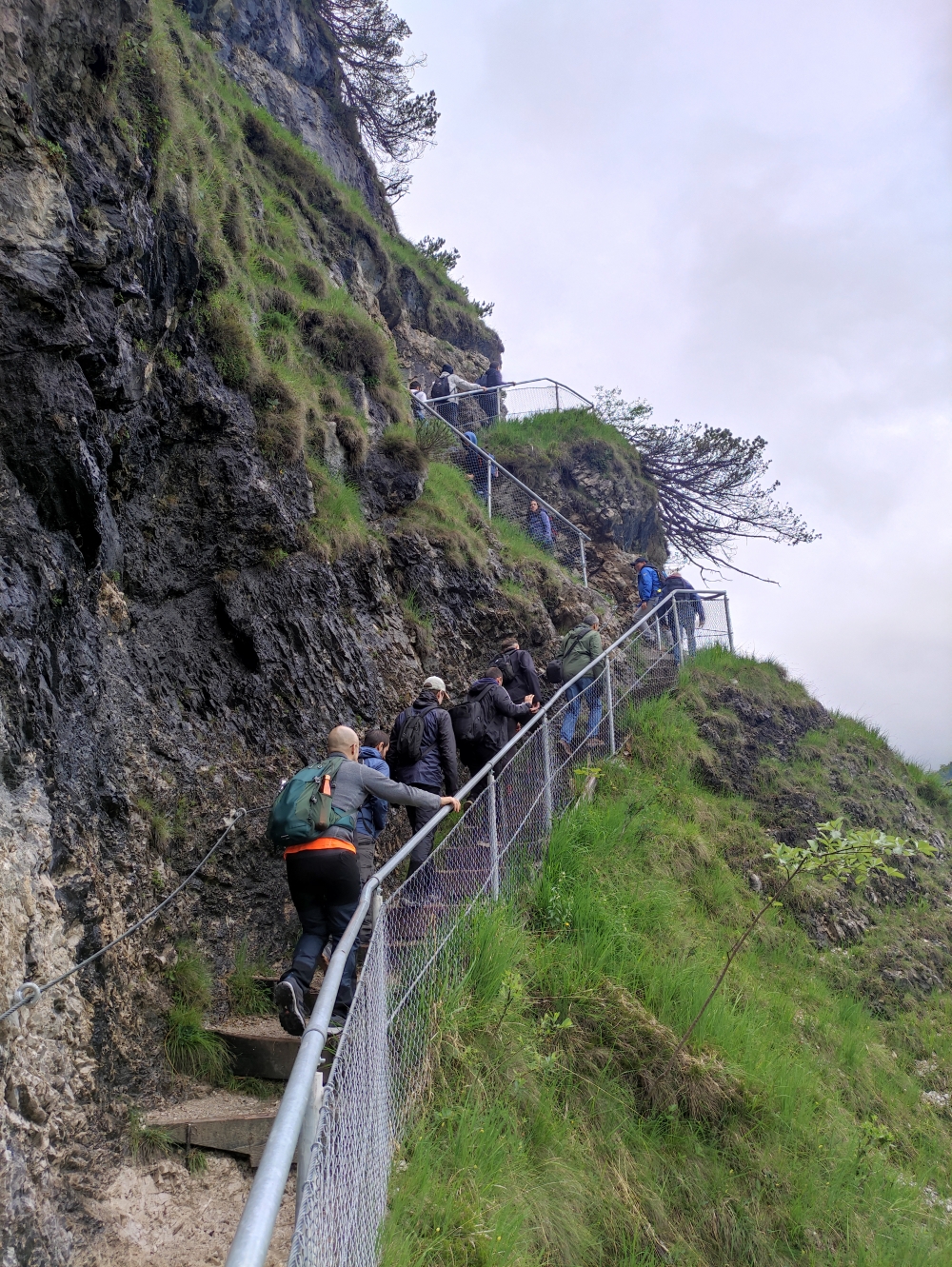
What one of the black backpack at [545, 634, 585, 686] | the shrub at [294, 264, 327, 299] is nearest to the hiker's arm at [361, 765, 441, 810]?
the black backpack at [545, 634, 585, 686]

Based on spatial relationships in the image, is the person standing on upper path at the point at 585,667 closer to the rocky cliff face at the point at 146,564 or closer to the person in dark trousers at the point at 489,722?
the rocky cliff face at the point at 146,564

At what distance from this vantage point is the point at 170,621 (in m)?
6.92

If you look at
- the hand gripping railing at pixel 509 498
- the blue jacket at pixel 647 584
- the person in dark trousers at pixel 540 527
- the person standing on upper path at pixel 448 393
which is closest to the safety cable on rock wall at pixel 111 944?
the hand gripping railing at pixel 509 498

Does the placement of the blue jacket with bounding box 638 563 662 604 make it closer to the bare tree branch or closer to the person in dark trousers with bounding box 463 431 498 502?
the person in dark trousers with bounding box 463 431 498 502

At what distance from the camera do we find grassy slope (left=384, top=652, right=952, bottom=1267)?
439cm

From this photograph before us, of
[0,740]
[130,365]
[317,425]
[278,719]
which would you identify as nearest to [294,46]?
[317,425]

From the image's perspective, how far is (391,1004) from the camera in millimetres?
4379

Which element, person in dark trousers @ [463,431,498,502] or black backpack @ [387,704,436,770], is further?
person in dark trousers @ [463,431,498,502]

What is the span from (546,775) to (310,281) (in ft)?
26.8

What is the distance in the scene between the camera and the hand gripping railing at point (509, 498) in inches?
602

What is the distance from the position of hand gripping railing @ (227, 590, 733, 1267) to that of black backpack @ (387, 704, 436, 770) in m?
0.74

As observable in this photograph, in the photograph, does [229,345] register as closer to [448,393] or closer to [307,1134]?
[307,1134]

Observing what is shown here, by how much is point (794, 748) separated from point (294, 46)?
17.9 metres

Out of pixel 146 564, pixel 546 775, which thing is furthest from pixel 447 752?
pixel 146 564
